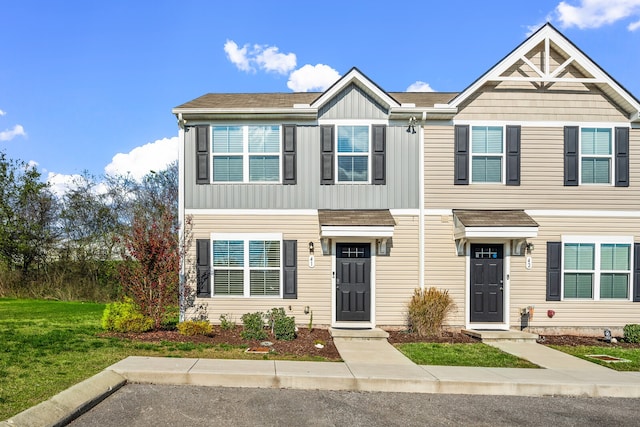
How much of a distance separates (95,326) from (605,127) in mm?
13427

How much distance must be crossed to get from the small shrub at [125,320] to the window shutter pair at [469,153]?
26.5 ft

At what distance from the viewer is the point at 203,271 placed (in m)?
10.9

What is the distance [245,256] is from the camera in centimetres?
1094

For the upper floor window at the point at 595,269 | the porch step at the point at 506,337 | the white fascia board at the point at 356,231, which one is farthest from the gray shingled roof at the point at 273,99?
the porch step at the point at 506,337

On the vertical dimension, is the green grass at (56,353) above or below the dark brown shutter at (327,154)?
below

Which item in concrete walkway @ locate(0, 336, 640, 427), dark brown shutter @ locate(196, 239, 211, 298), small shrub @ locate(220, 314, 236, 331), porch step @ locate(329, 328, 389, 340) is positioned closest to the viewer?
concrete walkway @ locate(0, 336, 640, 427)

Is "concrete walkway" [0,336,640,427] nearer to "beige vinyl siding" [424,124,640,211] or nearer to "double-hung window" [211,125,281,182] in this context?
"beige vinyl siding" [424,124,640,211]

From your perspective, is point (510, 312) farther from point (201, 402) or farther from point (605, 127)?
point (201, 402)

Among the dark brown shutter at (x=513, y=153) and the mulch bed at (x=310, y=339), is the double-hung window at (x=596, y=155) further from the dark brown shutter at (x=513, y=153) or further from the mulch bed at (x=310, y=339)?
the mulch bed at (x=310, y=339)

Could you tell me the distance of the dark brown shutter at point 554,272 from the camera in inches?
429

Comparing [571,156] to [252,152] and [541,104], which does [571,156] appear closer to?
[541,104]

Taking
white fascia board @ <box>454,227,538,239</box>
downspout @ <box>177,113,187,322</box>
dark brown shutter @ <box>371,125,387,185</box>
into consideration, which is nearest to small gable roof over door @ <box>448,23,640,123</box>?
dark brown shutter @ <box>371,125,387,185</box>

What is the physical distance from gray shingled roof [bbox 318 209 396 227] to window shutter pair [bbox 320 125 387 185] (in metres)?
0.75

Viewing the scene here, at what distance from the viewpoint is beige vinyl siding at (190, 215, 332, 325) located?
35.6 feet
